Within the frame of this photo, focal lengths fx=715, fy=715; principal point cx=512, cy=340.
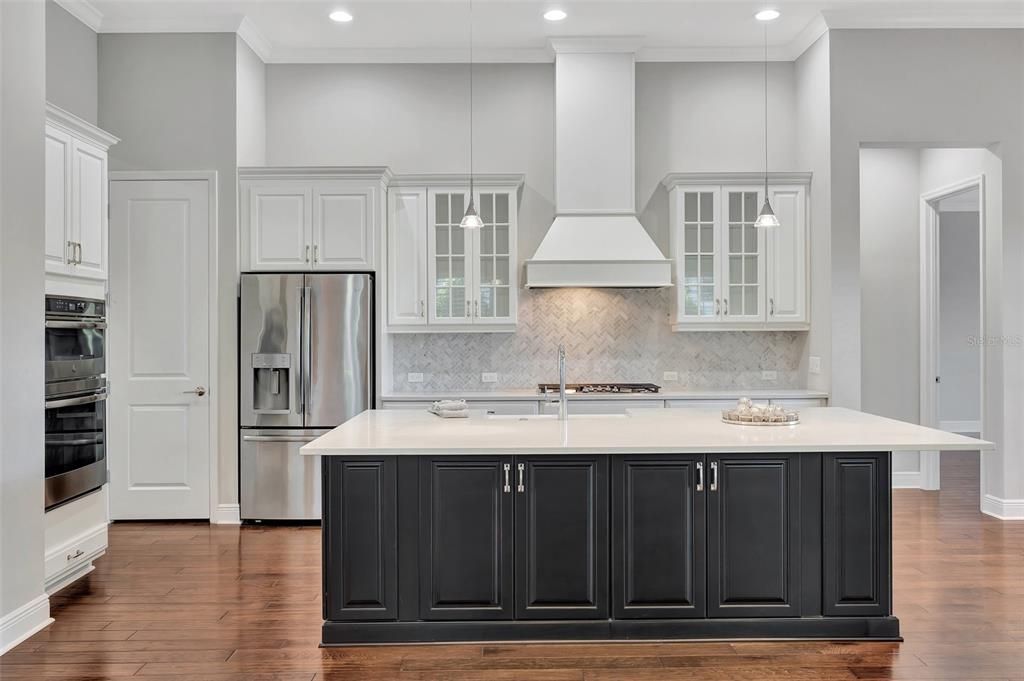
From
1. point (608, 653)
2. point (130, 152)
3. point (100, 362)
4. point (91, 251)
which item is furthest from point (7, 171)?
point (608, 653)

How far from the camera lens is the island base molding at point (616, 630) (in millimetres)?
3051

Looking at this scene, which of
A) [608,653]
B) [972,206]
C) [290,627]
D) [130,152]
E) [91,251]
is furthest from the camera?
[972,206]

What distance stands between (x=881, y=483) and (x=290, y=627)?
2.71 metres

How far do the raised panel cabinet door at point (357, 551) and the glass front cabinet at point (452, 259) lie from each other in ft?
8.32

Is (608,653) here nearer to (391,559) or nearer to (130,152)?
(391,559)

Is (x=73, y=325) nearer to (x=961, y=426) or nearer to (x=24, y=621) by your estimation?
(x=24, y=621)

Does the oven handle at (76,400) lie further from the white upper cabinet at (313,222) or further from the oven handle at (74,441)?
the white upper cabinet at (313,222)

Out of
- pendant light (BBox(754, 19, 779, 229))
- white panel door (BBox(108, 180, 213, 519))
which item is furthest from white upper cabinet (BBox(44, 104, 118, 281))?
pendant light (BBox(754, 19, 779, 229))

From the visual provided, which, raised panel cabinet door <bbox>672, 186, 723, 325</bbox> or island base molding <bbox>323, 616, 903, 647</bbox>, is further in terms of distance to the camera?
raised panel cabinet door <bbox>672, 186, 723, 325</bbox>

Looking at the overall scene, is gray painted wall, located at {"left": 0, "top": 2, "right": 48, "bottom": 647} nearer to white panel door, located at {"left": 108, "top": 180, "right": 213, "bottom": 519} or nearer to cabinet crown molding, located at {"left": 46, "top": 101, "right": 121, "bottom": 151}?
cabinet crown molding, located at {"left": 46, "top": 101, "right": 121, "bottom": 151}

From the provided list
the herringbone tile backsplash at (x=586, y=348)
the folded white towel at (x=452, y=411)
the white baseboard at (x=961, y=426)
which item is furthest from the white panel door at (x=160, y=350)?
the white baseboard at (x=961, y=426)

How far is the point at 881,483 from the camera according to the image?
3098 millimetres

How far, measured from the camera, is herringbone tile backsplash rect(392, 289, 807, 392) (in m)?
5.90

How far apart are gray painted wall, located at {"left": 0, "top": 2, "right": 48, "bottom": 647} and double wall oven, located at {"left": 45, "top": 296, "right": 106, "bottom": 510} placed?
0.25 meters
